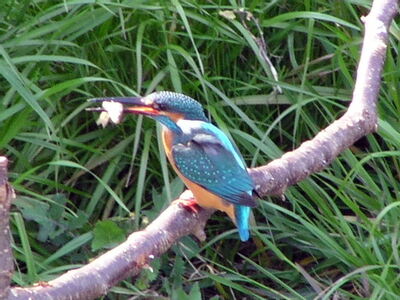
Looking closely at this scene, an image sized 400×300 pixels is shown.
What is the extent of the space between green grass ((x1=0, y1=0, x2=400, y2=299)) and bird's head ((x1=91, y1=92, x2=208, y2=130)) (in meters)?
0.36

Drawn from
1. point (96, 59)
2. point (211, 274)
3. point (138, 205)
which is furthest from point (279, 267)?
point (96, 59)

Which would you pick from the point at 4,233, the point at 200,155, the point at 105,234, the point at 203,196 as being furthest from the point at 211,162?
the point at 4,233

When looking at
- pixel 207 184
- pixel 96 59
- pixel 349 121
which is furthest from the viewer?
pixel 96 59

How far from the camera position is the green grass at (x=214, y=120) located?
3.10 metres

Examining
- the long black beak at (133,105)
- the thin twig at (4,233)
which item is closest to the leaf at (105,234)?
the long black beak at (133,105)

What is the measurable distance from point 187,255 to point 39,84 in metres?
0.67

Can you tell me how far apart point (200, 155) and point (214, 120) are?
0.45 m

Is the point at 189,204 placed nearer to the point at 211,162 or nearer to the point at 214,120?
the point at 211,162

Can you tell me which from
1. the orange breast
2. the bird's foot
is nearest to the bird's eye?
the orange breast

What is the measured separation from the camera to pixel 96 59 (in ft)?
10.8

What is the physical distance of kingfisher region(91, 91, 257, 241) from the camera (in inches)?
104

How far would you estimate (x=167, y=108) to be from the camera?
269 cm

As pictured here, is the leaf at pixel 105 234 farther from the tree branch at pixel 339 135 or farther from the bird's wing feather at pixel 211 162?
the tree branch at pixel 339 135

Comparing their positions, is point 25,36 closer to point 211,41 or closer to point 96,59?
point 96,59
